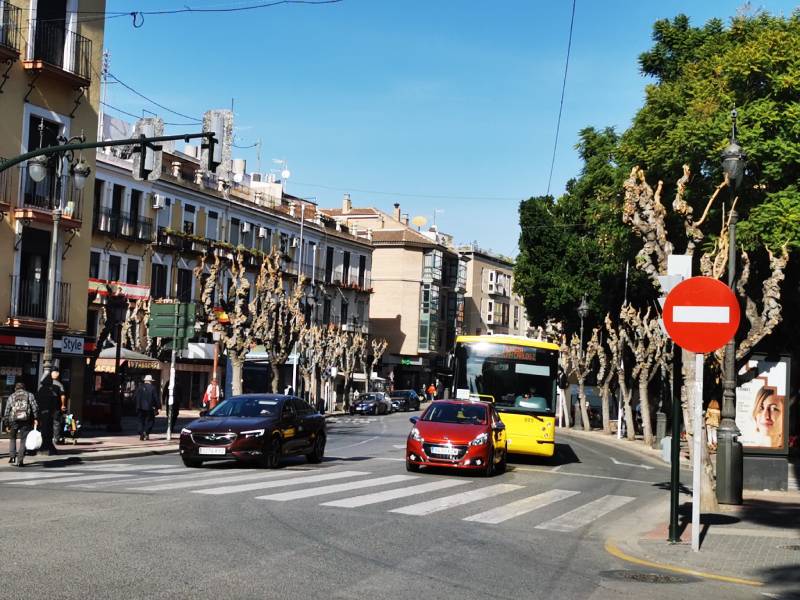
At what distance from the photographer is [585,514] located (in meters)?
15.5

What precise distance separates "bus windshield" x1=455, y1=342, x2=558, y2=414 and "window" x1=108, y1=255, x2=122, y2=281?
31951 mm

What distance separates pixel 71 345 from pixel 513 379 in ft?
49.1

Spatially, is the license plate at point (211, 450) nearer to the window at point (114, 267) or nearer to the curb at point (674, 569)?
the curb at point (674, 569)

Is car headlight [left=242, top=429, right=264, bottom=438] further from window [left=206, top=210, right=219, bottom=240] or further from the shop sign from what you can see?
window [left=206, top=210, right=219, bottom=240]

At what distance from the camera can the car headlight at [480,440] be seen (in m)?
20.0

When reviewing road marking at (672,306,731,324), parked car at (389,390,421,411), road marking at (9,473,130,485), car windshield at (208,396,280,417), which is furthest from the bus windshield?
parked car at (389,390,421,411)

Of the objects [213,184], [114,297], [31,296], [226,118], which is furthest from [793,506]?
[213,184]

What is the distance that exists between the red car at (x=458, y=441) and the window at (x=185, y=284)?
40.1 m

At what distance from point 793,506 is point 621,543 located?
7.21 m

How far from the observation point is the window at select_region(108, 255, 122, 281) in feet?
174

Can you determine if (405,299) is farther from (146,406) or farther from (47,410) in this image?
(47,410)

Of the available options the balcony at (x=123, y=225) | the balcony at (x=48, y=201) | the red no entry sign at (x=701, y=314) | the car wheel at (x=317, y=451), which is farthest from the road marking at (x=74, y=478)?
the balcony at (x=123, y=225)


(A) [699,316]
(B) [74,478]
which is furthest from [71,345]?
(A) [699,316]

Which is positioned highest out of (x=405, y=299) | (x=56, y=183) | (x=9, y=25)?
(x=9, y=25)
